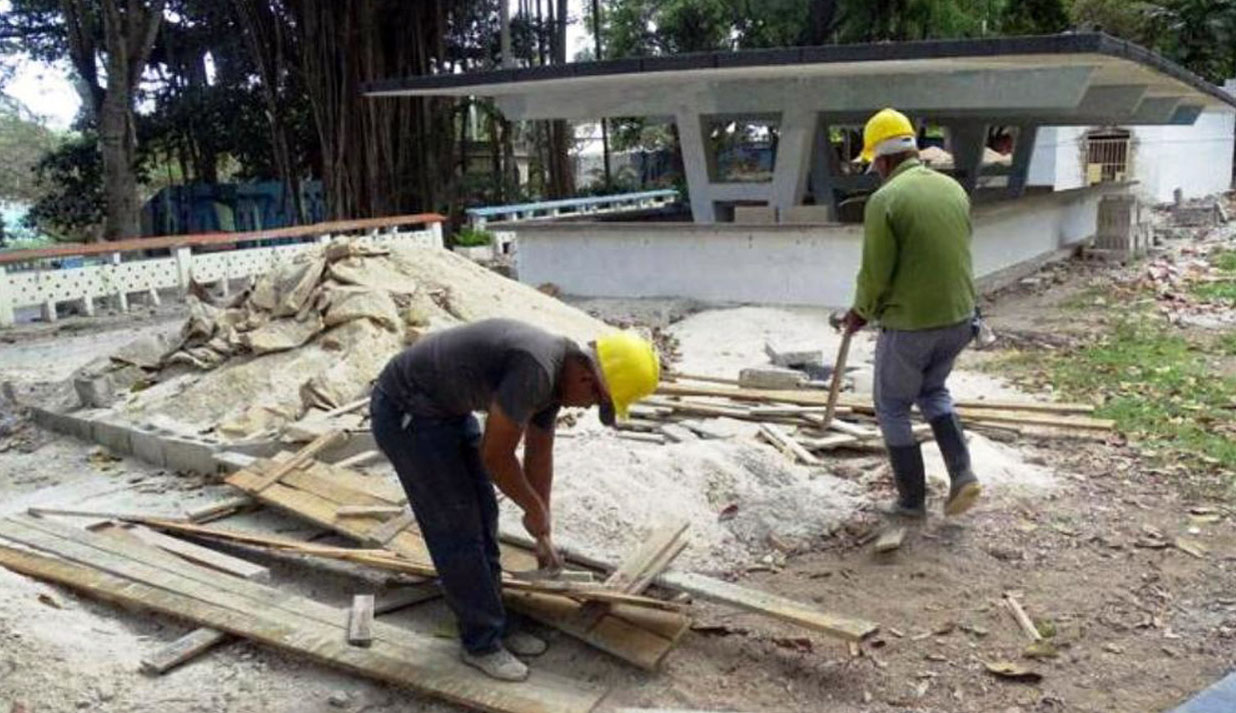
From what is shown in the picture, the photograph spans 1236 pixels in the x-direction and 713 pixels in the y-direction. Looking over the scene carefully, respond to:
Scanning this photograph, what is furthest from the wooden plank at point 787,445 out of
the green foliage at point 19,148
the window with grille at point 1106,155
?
the green foliage at point 19,148

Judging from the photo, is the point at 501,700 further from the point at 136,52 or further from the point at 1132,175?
the point at 1132,175

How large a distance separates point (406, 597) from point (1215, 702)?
3115 millimetres

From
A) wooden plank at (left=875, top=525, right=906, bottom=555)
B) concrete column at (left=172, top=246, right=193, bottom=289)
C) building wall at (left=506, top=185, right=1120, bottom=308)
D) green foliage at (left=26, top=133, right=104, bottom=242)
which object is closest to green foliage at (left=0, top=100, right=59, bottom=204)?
green foliage at (left=26, top=133, right=104, bottom=242)

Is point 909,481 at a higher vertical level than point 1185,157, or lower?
lower

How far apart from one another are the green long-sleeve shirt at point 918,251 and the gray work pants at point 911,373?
0.25ft

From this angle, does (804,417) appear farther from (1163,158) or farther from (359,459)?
(1163,158)

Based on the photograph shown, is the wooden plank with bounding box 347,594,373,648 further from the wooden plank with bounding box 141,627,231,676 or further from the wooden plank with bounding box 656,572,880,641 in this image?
the wooden plank with bounding box 656,572,880,641

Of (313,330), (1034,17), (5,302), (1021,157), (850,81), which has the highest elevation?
(1034,17)

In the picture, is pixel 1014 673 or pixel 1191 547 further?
pixel 1191 547

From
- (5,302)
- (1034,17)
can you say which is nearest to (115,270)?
(5,302)

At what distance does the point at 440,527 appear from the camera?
3871mm

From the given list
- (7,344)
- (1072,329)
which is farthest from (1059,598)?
(7,344)

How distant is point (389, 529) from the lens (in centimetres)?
501

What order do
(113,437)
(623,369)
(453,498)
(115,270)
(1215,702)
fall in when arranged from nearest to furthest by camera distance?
(1215,702) < (623,369) < (453,498) < (113,437) < (115,270)
